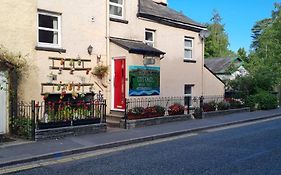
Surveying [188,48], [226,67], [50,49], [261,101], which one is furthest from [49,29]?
[226,67]

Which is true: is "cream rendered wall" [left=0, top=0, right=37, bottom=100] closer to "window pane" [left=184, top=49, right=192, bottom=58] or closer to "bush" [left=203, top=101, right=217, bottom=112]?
"bush" [left=203, top=101, right=217, bottom=112]

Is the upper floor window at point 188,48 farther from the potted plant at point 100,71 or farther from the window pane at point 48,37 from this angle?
the window pane at point 48,37

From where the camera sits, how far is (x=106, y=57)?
1625cm

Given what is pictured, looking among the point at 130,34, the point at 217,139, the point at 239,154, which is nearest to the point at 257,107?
the point at 130,34

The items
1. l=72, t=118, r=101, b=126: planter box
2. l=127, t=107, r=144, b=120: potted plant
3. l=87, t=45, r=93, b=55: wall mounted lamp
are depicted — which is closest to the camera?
l=72, t=118, r=101, b=126: planter box

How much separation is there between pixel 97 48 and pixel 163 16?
4.93m

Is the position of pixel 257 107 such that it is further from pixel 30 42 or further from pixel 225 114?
pixel 30 42

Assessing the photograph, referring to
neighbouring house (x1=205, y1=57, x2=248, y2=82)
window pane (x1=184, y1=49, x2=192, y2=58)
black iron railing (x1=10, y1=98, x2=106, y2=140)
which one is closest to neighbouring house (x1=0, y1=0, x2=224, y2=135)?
window pane (x1=184, y1=49, x2=192, y2=58)

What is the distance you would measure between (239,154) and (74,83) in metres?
7.62

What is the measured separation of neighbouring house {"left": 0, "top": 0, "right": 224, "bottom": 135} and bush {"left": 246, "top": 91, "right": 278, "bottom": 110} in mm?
4040

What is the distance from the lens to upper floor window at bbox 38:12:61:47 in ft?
45.8

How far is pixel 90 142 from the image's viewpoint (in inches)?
436

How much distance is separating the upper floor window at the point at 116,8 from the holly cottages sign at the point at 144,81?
2.75m

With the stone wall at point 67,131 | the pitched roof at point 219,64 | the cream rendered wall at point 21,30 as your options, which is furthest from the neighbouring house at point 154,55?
the pitched roof at point 219,64
